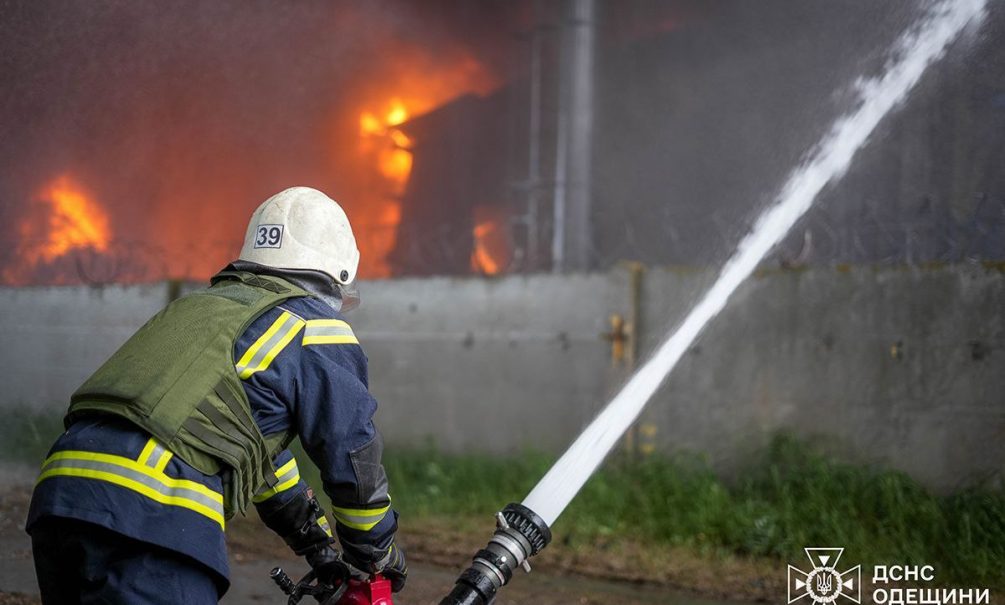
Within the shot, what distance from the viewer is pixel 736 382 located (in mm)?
6293

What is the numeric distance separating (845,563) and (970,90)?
3.97 meters

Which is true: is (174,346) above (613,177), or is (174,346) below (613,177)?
below

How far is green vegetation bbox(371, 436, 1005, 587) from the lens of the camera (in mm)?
5012

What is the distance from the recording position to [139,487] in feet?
7.23

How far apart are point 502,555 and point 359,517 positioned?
1.27 feet

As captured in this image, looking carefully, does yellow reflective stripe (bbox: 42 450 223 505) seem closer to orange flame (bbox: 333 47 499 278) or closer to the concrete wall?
the concrete wall

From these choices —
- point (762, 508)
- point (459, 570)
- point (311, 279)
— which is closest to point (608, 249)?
point (762, 508)

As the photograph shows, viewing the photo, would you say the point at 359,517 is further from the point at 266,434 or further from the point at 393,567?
the point at 266,434

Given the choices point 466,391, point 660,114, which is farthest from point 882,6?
point 466,391

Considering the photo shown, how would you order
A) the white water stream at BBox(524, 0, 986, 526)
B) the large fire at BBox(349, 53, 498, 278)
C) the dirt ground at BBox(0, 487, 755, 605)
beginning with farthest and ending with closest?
the large fire at BBox(349, 53, 498, 278)
the dirt ground at BBox(0, 487, 755, 605)
the white water stream at BBox(524, 0, 986, 526)

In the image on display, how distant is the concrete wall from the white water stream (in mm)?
418

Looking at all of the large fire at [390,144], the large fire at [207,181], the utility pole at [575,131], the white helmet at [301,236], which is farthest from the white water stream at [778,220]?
the large fire at [390,144]

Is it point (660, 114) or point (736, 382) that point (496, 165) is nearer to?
point (660, 114)

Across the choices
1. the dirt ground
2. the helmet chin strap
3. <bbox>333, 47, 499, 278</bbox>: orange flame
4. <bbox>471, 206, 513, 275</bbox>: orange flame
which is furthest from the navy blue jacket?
<bbox>471, 206, 513, 275</bbox>: orange flame
